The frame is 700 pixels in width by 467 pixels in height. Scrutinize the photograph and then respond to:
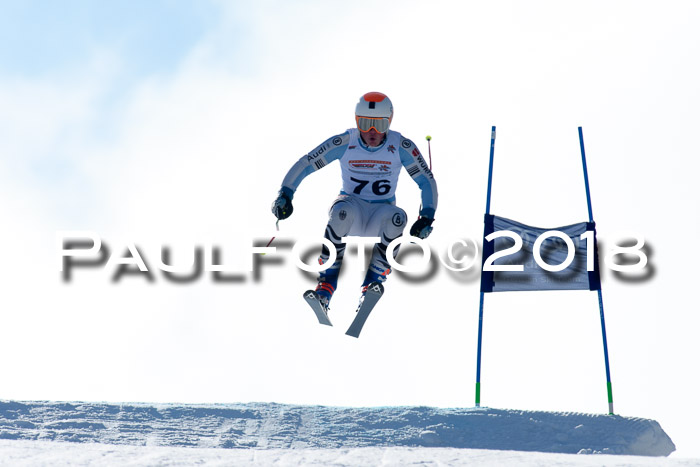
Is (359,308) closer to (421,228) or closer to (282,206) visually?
(421,228)

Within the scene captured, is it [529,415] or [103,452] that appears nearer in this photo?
[103,452]

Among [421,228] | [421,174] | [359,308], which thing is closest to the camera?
[359,308]

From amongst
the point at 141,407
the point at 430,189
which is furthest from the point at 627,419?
the point at 141,407

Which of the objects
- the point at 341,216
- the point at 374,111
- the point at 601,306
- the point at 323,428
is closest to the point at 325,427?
the point at 323,428

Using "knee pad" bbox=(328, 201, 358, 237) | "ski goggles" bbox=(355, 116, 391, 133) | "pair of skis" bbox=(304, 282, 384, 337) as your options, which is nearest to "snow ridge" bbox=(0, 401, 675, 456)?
"pair of skis" bbox=(304, 282, 384, 337)

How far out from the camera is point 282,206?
8.46 m

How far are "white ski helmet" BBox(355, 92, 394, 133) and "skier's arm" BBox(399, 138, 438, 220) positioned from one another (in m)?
0.31

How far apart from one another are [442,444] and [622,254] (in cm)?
324

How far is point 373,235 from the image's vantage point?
865 centimetres

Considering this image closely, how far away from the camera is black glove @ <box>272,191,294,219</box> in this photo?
27.7 feet

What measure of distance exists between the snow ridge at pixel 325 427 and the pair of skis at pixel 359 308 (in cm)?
97

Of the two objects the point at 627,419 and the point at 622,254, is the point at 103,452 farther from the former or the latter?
the point at 622,254

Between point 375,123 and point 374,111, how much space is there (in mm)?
115

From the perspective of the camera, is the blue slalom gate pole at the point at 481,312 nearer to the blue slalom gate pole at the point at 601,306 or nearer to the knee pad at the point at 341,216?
the blue slalom gate pole at the point at 601,306
